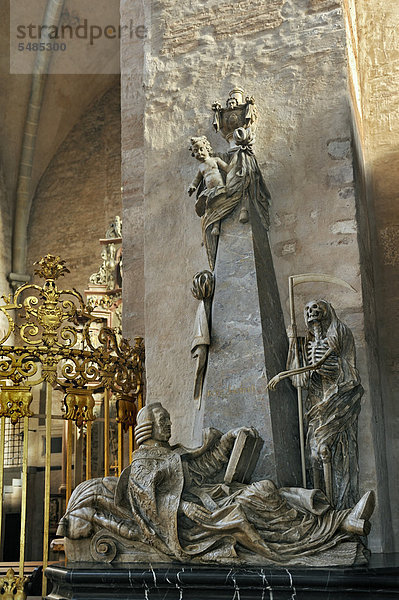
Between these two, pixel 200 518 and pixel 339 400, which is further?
pixel 339 400

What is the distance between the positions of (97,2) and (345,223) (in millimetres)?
11962

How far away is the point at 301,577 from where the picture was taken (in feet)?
14.3

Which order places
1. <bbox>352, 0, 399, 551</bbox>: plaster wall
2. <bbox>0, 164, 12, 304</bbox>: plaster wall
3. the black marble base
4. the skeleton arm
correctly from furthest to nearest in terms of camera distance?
<bbox>0, 164, 12, 304</bbox>: plaster wall, <bbox>352, 0, 399, 551</bbox>: plaster wall, the skeleton arm, the black marble base

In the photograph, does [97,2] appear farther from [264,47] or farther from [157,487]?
[157,487]

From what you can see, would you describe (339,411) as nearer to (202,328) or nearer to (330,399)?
(330,399)

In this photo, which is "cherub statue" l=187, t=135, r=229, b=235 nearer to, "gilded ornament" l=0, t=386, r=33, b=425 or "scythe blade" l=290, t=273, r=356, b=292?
"scythe blade" l=290, t=273, r=356, b=292

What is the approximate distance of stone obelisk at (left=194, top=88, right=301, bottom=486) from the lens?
5613 millimetres

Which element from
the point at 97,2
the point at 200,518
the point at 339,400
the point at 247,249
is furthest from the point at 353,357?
the point at 97,2

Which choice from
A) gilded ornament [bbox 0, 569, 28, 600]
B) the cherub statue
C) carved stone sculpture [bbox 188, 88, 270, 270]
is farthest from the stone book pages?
gilded ornament [bbox 0, 569, 28, 600]

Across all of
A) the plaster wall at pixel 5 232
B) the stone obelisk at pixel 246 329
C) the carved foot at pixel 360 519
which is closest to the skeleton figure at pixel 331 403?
the stone obelisk at pixel 246 329

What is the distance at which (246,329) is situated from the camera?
19.0ft

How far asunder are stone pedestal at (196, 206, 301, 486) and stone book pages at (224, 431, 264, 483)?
116mm

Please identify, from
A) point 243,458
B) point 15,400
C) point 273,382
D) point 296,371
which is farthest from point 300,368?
point 15,400

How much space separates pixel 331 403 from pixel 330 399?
34 mm
